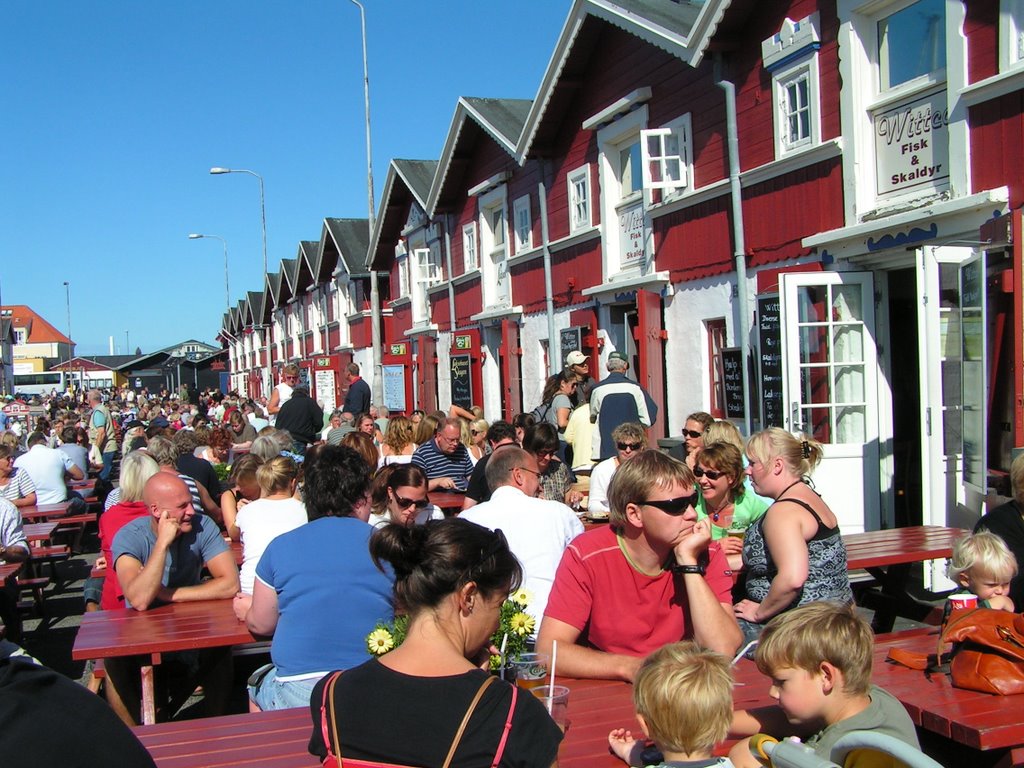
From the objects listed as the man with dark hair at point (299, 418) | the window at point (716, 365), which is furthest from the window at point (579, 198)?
the man with dark hair at point (299, 418)

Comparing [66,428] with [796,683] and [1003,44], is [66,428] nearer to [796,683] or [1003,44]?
[1003,44]

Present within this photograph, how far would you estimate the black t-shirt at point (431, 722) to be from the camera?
7.64 ft

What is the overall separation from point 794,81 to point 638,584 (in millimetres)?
7534

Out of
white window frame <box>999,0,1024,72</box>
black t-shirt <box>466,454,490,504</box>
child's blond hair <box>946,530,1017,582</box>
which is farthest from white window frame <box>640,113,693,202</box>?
child's blond hair <box>946,530,1017,582</box>

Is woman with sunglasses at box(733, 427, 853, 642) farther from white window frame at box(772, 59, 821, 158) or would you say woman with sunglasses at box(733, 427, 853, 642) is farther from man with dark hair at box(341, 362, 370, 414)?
man with dark hair at box(341, 362, 370, 414)

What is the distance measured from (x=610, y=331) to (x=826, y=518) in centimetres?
982

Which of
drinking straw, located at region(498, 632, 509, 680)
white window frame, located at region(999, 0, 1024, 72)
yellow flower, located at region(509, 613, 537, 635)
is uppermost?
white window frame, located at region(999, 0, 1024, 72)

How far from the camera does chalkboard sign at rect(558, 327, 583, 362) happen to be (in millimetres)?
14986

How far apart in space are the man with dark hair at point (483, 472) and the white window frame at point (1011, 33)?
15.2ft

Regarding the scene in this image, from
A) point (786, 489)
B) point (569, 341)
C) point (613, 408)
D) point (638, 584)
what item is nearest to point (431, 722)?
point (638, 584)

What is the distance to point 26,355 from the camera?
106625 millimetres

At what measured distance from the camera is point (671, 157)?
11898mm

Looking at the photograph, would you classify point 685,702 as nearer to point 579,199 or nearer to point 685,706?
point 685,706

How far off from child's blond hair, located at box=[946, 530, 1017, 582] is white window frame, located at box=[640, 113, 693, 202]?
8215mm
